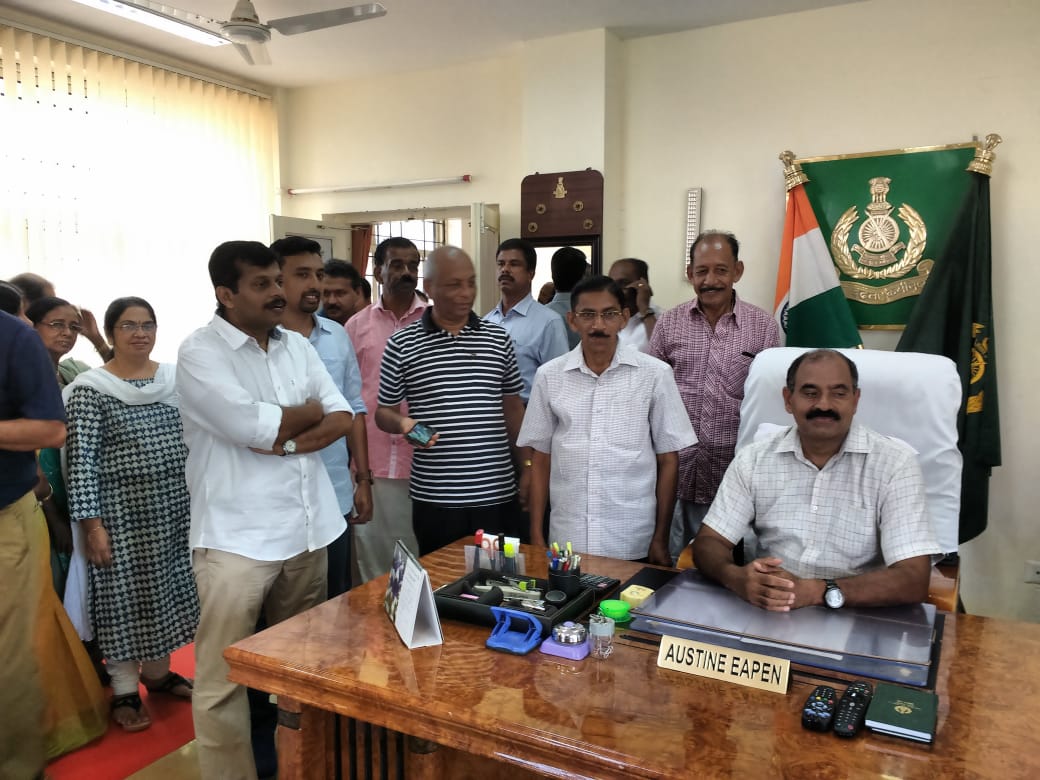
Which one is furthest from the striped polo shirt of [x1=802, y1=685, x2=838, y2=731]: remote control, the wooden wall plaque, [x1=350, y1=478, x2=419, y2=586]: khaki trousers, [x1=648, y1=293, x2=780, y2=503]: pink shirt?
the wooden wall plaque

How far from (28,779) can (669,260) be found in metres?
3.63

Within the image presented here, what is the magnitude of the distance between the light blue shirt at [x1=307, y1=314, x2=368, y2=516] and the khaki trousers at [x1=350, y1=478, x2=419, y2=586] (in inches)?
15.3

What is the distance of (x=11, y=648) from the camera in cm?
197

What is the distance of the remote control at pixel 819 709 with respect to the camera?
3.57ft

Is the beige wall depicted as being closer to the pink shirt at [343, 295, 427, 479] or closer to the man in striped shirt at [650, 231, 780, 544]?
the man in striped shirt at [650, 231, 780, 544]

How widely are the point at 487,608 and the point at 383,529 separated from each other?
1.79 m

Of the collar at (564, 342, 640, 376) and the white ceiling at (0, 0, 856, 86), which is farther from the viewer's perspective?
the white ceiling at (0, 0, 856, 86)

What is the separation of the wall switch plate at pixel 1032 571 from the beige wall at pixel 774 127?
0.03 meters

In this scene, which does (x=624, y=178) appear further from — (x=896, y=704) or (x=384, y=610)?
(x=896, y=704)

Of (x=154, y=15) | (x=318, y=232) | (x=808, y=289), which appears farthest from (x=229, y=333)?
(x=318, y=232)

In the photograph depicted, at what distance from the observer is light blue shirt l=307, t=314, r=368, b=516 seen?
2.56m

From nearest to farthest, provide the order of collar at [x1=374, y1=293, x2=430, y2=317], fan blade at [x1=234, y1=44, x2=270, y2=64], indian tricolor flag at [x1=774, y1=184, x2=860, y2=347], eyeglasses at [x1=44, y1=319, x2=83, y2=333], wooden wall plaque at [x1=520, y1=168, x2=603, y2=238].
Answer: eyeglasses at [x1=44, y1=319, x2=83, y2=333] < collar at [x1=374, y1=293, x2=430, y2=317] < fan blade at [x1=234, y1=44, x2=270, y2=64] < indian tricolor flag at [x1=774, y1=184, x2=860, y2=347] < wooden wall plaque at [x1=520, y1=168, x2=603, y2=238]

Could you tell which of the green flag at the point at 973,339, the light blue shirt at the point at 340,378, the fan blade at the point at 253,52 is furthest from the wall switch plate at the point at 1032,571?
the fan blade at the point at 253,52

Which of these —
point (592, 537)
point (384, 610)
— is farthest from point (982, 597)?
point (384, 610)
